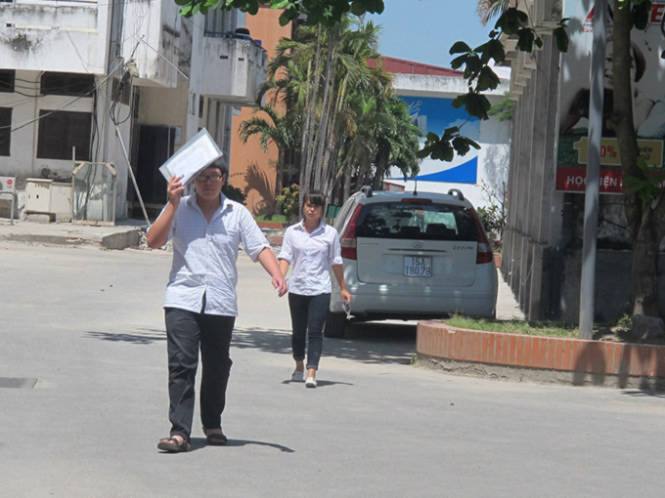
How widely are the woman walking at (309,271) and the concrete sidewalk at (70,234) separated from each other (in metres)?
16.9

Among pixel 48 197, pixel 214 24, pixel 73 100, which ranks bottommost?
pixel 48 197

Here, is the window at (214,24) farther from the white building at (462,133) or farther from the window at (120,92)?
the white building at (462,133)

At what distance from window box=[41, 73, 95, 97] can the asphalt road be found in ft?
61.5

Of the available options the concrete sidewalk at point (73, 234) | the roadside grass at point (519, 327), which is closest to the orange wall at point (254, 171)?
the concrete sidewalk at point (73, 234)

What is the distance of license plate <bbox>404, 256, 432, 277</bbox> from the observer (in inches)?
547

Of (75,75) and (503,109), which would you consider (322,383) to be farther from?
(503,109)

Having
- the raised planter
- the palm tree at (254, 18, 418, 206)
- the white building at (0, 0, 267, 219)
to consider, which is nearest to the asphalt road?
the raised planter

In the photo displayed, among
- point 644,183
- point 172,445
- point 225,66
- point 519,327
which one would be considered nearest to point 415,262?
point 519,327

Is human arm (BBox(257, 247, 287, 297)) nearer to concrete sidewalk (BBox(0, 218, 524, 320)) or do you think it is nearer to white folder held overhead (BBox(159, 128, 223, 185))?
white folder held overhead (BBox(159, 128, 223, 185))

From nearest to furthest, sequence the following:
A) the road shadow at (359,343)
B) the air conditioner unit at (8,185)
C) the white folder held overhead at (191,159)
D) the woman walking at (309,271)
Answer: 1. the white folder held overhead at (191,159)
2. the woman walking at (309,271)
3. the road shadow at (359,343)
4. the air conditioner unit at (8,185)

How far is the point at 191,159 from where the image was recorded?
7.18 meters

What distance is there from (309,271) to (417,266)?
3358 millimetres

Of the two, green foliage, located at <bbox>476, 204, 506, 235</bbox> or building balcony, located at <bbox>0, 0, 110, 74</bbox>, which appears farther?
green foliage, located at <bbox>476, 204, 506, 235</bbox>

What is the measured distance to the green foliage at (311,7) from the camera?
11.1m
